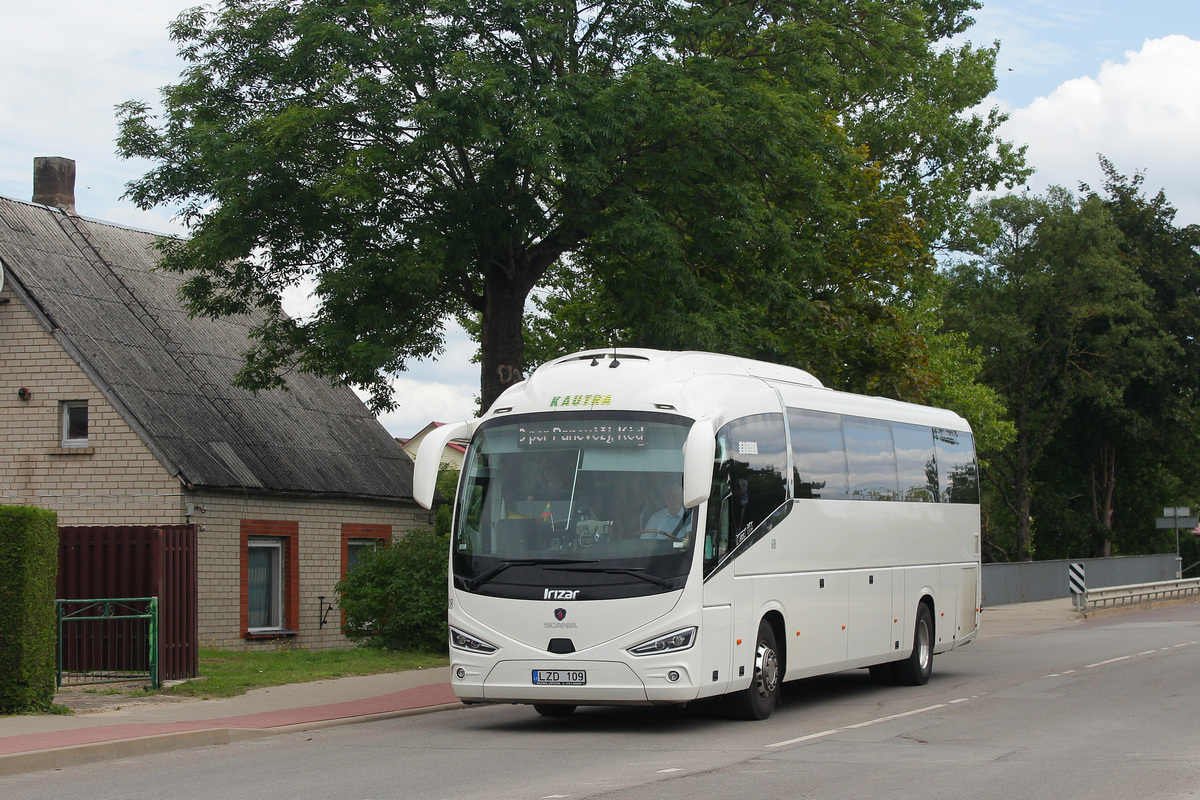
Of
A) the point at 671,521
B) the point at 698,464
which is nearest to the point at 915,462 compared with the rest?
the point at 671,521

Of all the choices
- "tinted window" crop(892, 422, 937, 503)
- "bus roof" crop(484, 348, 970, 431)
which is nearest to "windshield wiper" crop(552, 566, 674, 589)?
"bus roof" crop(484, 348, 970, 431)

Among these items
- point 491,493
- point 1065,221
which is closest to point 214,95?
point 491,493

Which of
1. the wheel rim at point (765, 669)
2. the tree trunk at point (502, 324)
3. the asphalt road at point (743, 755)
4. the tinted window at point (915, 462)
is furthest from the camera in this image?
the tree trunk at point (502, 324)

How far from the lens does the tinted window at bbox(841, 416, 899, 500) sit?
1566 centimetres

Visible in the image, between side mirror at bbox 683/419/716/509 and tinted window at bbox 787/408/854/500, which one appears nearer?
side mirror at bbox 683/419/716/509

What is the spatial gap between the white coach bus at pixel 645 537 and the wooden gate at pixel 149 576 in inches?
171

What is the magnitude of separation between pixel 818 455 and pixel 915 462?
316 cm

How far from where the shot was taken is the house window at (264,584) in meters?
25.5

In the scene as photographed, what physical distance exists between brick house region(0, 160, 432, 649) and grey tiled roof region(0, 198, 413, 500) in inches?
1.5

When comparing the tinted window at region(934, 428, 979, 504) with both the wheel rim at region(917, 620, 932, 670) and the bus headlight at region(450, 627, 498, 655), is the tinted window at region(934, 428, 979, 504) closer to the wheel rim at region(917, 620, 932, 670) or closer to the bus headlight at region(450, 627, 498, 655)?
the wheel rim at region(917, 620, 932, 670)

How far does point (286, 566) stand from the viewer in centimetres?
2641

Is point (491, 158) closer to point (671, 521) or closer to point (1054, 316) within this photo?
point (671, 521)

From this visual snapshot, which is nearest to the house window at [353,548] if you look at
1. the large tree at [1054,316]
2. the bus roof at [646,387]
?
the bus roof at [646,387]

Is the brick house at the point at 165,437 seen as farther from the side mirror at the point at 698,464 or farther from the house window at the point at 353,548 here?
the side mirror at the point at 698,464
